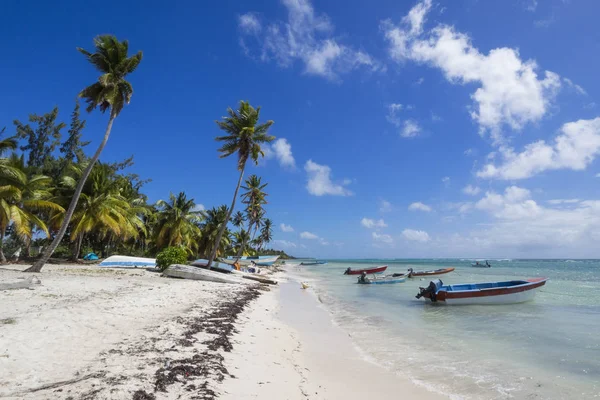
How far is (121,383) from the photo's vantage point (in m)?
4.30

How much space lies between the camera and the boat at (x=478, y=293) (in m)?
18.6

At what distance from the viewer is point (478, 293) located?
18.7 m

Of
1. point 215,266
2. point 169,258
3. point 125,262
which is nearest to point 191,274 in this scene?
point 169,258

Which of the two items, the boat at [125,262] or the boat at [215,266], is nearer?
the boat at [125,262]

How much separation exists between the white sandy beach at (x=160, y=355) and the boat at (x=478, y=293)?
1011 centimetres

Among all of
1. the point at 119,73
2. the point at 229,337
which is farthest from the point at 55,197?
the point at 229,337

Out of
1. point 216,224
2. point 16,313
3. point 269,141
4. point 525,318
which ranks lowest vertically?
point 525,318

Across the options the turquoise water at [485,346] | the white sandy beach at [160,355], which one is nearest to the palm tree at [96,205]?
the white sandy beach at [160,355]

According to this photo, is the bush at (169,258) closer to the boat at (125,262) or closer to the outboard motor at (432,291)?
the boat at (125,262)

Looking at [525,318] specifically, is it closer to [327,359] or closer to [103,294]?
[327,359]

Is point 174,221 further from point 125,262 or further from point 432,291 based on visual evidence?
point 432,291

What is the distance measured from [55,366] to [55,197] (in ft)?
82.0

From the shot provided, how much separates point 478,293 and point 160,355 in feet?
61.4

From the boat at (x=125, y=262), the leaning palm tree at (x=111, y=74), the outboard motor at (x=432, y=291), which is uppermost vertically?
the leaning palm tree at (x=111, y=74)
